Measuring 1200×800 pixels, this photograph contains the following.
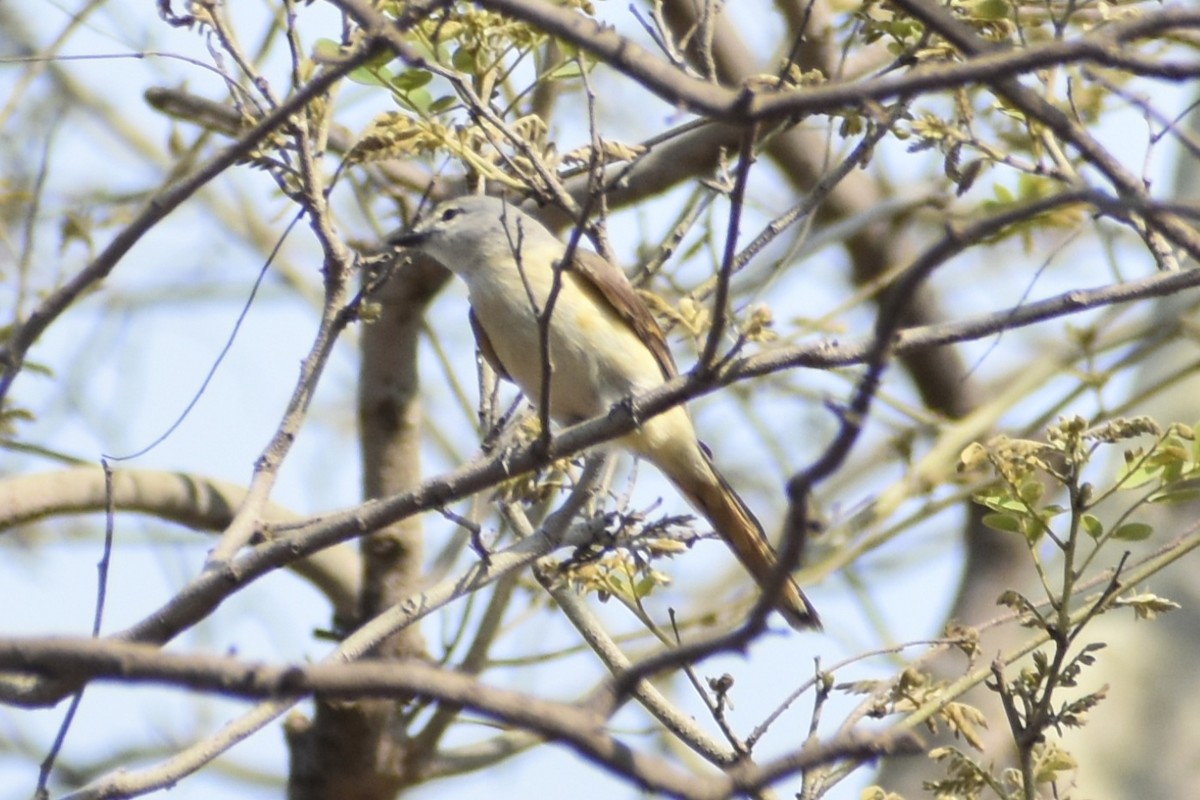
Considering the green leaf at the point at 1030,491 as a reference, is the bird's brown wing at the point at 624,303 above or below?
above

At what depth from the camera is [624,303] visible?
3967 mm

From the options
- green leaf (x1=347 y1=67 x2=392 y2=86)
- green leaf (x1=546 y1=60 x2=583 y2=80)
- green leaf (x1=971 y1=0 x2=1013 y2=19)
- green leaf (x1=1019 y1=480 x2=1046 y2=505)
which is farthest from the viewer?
green leaf (x1=546 y1=60 x2=583 y2=80)

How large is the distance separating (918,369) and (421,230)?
96.5 inches

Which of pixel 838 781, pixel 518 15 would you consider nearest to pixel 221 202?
pixel 838 781

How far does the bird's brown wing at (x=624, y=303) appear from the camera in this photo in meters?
3.92

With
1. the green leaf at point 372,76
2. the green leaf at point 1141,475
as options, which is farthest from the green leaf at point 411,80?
the green leaf at point 1141,475

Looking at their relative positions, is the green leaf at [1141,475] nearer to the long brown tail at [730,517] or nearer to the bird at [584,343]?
the bird at [584,343]

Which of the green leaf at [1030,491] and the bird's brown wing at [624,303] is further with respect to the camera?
the bird's brown wing at [624,303]

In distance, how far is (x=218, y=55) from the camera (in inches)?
116

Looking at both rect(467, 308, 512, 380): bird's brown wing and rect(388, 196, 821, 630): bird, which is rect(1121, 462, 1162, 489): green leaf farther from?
rect(467, 308, 512, 380): bird's brown wing

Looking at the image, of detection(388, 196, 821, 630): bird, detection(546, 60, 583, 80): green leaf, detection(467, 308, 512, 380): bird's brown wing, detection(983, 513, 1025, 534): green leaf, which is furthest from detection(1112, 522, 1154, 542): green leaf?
detection(467, 308, 512, 380): bird's brown wing

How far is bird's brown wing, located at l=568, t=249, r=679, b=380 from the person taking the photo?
3.92 m

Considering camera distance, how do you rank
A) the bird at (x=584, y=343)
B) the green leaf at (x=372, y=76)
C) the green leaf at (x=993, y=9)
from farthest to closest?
1. the bird at (x=584, y=343)
2. the green leaf at (x=372, y=76)
3. the green leaf at (x=993, y=9)

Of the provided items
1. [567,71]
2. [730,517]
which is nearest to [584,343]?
[730,517]
